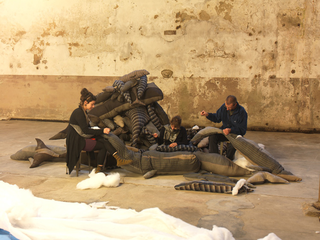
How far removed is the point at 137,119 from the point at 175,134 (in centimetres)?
86

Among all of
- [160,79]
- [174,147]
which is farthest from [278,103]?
[174,147]

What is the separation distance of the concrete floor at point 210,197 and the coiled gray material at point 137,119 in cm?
86

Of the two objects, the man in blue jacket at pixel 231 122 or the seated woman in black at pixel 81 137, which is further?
the man in blue jacket at pixel 231 122

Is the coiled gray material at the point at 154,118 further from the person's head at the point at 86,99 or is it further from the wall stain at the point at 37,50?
the wall stain at the point at 37,50

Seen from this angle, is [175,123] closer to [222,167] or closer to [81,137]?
[222,167]

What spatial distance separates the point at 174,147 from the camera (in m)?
5.12

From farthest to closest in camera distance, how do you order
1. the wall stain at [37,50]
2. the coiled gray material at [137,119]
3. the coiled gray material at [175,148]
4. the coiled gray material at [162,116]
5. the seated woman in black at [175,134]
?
the wall stain at [37,50], the coiled gray material at [162,116], the coiled gray material at [137,119], the seated woman in black at [175,134], the coiled gray material at [175,148]

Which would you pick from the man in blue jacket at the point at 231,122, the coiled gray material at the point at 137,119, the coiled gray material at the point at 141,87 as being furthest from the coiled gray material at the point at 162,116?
the man in blue jacket at the point at 231,122

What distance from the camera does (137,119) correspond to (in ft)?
19.6

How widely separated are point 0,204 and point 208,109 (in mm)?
6431

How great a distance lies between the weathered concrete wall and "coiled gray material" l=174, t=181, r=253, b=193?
4.89m

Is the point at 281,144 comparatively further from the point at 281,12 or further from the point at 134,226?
the point at 134,226

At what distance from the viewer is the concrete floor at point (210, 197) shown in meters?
3.16

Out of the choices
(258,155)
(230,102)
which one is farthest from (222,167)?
(230,102)
